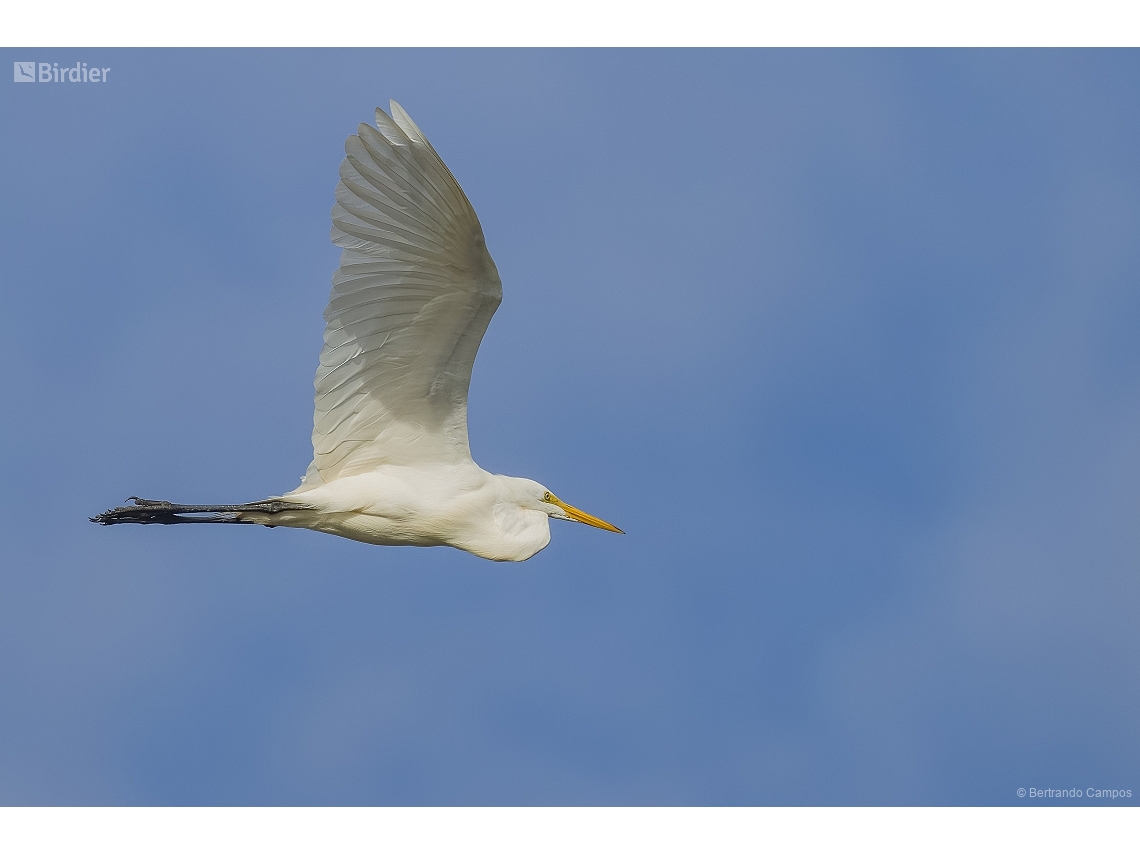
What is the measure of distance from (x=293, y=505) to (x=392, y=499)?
0.85m

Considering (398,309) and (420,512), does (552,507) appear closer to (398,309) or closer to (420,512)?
(420,512)

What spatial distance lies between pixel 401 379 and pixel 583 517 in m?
3.03

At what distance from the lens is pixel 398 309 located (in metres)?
11.6

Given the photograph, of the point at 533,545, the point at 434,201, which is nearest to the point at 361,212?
the point at 434,201

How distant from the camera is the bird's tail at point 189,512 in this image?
40.6 feet

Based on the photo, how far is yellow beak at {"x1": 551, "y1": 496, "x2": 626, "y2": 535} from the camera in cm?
1416

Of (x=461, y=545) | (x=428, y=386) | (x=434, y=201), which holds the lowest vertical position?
(x=461, y=545)

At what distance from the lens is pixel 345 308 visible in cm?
1158

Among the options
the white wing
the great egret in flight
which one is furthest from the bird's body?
the white wing

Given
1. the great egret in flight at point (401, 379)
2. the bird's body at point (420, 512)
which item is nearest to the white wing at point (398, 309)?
the great egret in flight at point (401, 379)

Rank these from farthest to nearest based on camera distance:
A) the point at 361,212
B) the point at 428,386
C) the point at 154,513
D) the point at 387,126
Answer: the point at 154,513 → the point at 428,386 → the point at 361,212 → the point at 387,126

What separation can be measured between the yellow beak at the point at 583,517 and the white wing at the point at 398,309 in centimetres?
175

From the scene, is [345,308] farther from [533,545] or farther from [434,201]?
[533,545]

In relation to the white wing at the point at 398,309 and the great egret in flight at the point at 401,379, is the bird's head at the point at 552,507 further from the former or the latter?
the white wing at the point at 398,309
